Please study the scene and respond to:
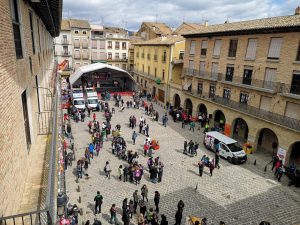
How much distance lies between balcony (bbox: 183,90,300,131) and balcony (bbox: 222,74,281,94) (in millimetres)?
2026

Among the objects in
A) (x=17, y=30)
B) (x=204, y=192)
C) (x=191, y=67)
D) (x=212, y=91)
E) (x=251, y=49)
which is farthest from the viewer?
(x=191, y=67)

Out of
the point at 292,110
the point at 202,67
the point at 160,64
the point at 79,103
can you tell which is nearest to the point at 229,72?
the point at 202,67

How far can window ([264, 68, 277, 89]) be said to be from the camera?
875 inches

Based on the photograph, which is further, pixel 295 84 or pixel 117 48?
pixel 117 48

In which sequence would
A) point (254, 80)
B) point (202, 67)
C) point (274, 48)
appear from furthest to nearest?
1. point (202, 67)
2. point (254, 80)
3. point (274, 48)

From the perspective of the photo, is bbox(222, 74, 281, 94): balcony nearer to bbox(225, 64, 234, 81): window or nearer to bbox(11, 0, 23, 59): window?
bbox(225, 64, 234, 81): window

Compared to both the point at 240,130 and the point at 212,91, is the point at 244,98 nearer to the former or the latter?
the point at 240,130

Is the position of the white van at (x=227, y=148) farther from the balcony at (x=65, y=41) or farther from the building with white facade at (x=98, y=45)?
the balcony at (x=65, y=41)

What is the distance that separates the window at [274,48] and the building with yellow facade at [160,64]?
57.1 ft

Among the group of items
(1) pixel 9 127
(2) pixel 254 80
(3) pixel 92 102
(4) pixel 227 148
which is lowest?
(4) pixel 227 148

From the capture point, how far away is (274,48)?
22.1 meters

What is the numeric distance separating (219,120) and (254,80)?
8.92m

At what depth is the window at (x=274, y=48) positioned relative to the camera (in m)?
21.7

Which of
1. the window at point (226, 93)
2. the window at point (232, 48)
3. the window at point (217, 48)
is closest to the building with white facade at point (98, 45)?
the window at point (217, 48)
